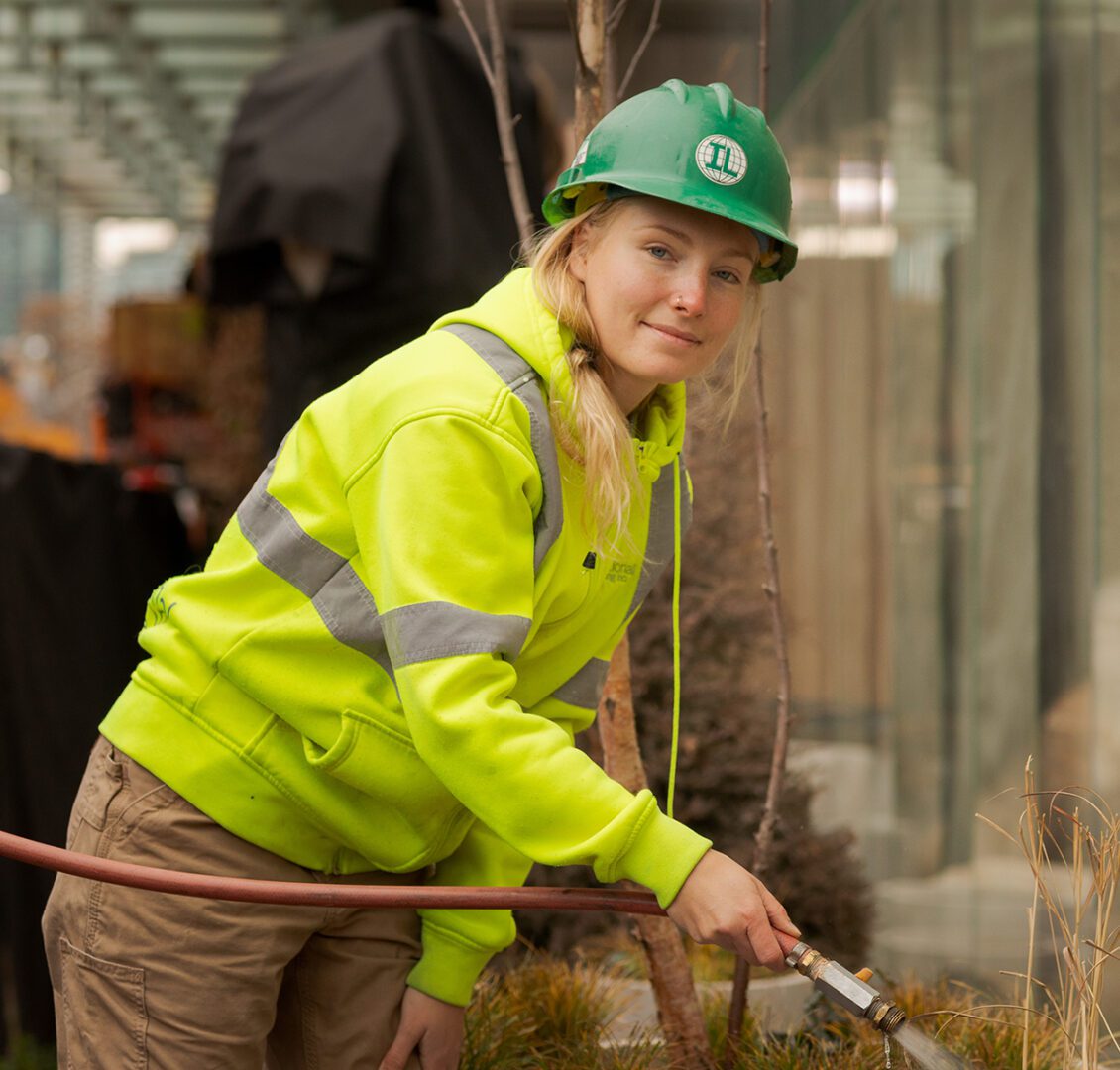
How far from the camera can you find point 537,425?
1879mm

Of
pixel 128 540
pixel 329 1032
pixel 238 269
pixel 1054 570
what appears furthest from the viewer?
pixel 128 540

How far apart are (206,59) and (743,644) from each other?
236 inches

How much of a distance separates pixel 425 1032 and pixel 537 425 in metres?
0.88

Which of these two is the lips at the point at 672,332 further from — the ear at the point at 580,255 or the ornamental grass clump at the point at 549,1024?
the ornamental grass clump at the point at 549,1024

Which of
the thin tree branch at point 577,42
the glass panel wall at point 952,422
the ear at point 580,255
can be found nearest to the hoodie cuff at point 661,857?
the ear at point 580,255

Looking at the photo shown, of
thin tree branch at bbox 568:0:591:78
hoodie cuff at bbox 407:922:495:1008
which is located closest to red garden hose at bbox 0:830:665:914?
hoodie cuff at bbox 407:922:495:1008

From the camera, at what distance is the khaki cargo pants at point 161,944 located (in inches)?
81.7

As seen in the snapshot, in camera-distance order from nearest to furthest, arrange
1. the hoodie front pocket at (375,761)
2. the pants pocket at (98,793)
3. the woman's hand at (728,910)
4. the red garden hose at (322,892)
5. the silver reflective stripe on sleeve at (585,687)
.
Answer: the woman's hand at (728,910) < the red garden hose at (322,892) < the hoodie front pocket at (375,761) < the pants pocket at (98,793) < the silver reflective stripe on sleeve at (585,687)

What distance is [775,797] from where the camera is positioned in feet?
8.77

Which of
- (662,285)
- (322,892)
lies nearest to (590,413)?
(662,285)

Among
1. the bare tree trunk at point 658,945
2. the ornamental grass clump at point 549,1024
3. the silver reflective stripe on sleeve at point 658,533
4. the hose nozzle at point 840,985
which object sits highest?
the silver reflective stripe on sleeve at point 658,533

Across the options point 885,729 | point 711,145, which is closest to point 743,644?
point 885,729

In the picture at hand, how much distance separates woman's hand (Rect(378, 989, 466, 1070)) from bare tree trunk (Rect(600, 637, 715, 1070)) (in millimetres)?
454

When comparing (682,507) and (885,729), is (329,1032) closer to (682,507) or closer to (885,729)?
(682,507)
